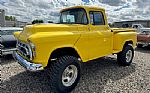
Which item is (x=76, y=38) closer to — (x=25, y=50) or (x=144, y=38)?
(x=25, y=50)

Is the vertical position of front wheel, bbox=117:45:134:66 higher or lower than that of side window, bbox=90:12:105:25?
lower

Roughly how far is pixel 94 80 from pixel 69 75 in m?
1.03

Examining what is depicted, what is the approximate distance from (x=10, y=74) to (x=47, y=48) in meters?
2.43

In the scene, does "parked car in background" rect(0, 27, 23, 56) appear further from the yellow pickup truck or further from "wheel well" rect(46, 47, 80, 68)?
"wheel well" rect(46, 47, 80, 68)

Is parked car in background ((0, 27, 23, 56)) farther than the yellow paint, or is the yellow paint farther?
parked car in background ((0, 27, 23, 56))

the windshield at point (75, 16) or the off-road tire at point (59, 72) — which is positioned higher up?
the windshield at point (75, 16)

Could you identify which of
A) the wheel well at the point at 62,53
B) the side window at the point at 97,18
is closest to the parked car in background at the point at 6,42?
the wheel well at the point at 62,53

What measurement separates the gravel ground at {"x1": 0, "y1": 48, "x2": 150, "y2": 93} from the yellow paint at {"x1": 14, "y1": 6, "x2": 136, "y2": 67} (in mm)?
720

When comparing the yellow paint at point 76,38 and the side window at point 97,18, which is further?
the side window at point 97,18

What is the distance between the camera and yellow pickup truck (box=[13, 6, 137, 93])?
401 cm

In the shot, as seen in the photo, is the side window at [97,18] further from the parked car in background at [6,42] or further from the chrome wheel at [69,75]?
the parked car in background at [6,42]

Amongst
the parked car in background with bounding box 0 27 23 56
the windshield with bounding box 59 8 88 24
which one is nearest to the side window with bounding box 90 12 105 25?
the windshield with bounding box 59 8 88 24

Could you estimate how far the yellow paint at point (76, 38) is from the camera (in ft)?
13.1

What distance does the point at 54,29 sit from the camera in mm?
4473
